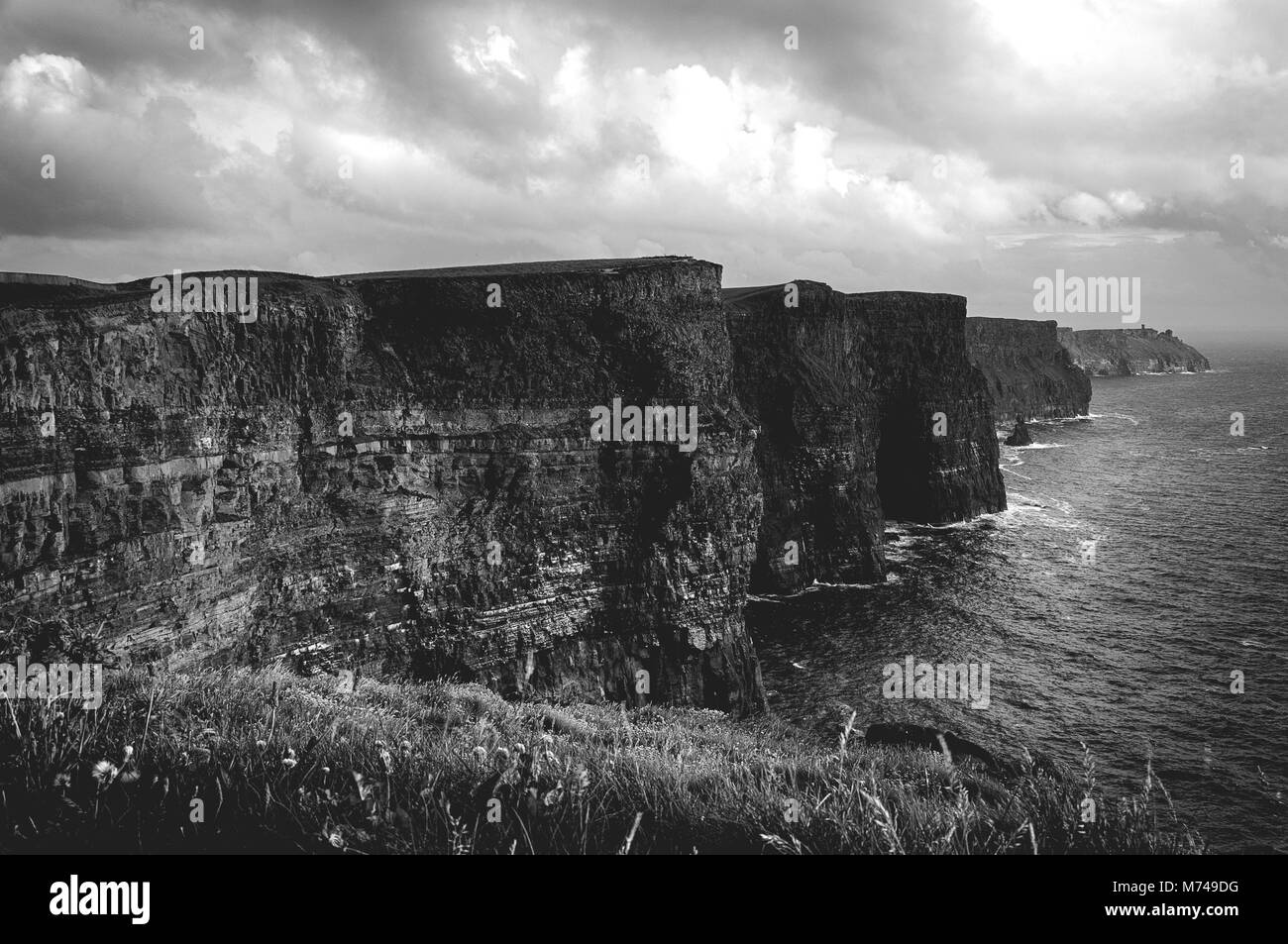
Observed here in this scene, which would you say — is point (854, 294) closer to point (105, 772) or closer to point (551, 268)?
point (551, 268)

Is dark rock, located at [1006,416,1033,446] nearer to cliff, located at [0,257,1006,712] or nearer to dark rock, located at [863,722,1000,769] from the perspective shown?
cliff, located at [0,257,1006,712]

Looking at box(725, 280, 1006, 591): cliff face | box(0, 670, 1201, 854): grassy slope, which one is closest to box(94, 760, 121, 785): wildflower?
box(0, 670, 1201, 854): grassy slope

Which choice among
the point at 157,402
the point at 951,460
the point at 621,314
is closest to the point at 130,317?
the point at 157,402

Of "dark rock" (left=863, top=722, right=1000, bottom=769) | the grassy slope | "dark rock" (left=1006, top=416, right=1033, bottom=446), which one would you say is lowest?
"dark rock" (left=863, top=722, right=1000, bottom=769)

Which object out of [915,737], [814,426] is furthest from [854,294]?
[915,737]
